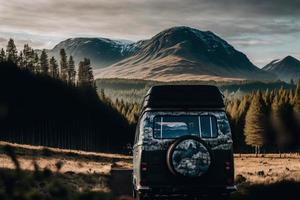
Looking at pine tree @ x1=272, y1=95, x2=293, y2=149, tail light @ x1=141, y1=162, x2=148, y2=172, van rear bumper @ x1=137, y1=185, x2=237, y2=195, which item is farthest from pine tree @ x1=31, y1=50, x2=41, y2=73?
van rear bumper @ x1=137, y1=185, x2=237, y2=195

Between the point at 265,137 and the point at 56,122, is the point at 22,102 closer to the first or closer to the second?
the point at 56,122

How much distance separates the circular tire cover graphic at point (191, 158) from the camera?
14031 millimetres

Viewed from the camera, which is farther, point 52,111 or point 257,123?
point 257,123

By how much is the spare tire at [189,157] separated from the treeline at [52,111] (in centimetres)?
6965

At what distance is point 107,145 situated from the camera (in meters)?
124

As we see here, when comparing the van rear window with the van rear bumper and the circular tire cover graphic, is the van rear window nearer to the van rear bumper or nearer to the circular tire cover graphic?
the van rear bumper

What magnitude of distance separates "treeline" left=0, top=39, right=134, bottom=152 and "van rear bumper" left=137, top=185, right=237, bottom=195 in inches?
2701

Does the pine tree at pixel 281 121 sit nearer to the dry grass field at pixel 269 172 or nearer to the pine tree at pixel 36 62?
the dry grass field at pixel 269 172

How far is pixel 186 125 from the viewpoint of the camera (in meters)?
16.2

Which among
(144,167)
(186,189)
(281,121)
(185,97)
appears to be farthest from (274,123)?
(186,189)

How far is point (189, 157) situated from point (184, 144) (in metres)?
0.34

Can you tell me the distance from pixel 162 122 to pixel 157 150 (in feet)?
3.44

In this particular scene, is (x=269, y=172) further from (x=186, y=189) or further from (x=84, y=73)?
(x=84, y=73)

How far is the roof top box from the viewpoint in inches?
645
